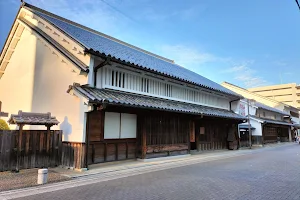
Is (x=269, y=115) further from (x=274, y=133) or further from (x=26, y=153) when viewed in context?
→ (x=26, y=153)

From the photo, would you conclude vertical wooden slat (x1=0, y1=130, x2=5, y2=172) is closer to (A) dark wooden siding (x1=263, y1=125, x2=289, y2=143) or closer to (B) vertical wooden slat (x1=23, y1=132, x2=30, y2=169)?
(B) vertical wooden slat (x1=23, y1=132, x2=30, y2=169)

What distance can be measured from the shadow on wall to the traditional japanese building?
0.05 metres

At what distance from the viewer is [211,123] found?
20.1 meters

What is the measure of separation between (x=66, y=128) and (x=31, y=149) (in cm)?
174

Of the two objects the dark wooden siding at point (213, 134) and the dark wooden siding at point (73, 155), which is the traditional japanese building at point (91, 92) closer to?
the dark wooden siding at point (73, 155)

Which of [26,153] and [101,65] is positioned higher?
[101,65]

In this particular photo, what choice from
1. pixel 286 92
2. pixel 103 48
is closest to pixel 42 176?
pixel 103 48

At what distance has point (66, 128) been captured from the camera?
10719 mm

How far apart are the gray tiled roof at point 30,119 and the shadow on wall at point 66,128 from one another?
0.80 metres

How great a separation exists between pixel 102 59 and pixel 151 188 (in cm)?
670

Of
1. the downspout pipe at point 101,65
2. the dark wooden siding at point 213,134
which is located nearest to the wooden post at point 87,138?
the downspout pipe at point 101,65

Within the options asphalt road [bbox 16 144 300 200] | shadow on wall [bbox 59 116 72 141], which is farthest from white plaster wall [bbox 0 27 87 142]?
asphalt road [bbox 16 144 300 200]

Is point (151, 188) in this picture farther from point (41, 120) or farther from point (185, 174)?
point (41, 120)

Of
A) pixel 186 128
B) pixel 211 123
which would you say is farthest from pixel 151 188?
pixel 211 123
